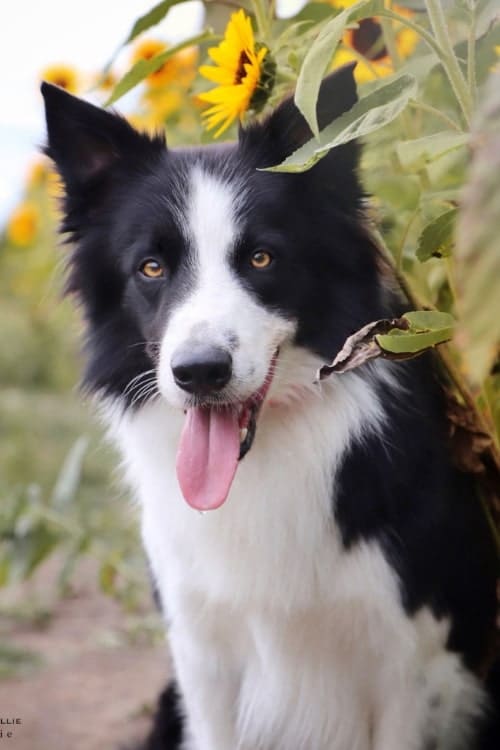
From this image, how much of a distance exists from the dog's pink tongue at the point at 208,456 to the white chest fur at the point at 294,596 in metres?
0.19

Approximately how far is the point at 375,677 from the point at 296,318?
0.85 metres

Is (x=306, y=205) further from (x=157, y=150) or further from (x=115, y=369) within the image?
(x=115, y=369)

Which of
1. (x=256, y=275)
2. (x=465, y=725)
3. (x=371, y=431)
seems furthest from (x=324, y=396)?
(x=465, y=725)

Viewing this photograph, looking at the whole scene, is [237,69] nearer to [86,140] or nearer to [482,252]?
[86,140]

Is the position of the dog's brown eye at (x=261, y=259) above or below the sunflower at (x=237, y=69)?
below

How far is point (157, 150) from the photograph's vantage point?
242 centimetres

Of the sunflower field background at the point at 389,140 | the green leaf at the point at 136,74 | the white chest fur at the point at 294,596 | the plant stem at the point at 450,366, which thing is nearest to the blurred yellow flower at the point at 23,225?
the sunflower field background at the point at 389,140

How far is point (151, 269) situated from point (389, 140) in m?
0.78

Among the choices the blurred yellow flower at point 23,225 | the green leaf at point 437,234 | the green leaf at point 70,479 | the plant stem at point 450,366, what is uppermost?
the green leaf at point 437,234

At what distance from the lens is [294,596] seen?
7.43 feet

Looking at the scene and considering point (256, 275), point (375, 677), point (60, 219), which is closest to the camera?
point (256, 275)

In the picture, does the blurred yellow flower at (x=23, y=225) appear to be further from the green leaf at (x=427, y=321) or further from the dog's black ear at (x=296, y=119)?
the green leaf at (x=427, y=321)

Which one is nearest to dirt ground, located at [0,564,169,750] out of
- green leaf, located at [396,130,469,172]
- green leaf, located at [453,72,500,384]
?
green leaf, located at [396,130,469,172]

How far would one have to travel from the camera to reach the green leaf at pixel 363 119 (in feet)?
5.31
